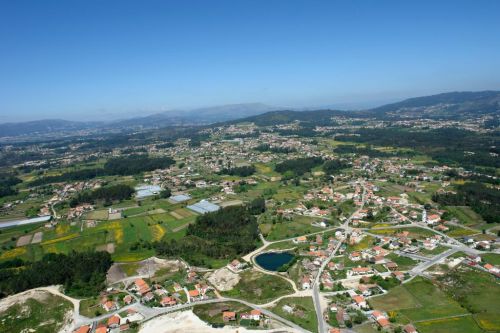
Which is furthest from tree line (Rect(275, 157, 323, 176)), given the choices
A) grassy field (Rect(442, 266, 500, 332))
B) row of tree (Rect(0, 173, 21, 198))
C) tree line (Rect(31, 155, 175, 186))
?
row of tree (Rect(0, 173, 21, 198))

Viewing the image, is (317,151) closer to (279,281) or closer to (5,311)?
(279,281)

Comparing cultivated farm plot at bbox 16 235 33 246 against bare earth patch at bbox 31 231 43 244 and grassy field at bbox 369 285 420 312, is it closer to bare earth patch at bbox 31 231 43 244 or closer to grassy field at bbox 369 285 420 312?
bare earth patch at bbox 31 231 43 244

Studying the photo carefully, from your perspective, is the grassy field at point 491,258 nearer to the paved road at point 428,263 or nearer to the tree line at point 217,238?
the paved road at point 428,263

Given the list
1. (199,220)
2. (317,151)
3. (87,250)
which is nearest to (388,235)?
(199,220)

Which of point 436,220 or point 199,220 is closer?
point 436,220

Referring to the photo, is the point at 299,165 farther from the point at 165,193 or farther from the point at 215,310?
the point at 215,310

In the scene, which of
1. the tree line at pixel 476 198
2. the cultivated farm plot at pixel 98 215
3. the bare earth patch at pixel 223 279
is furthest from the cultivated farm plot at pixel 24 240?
the tree line at pixel 476 198

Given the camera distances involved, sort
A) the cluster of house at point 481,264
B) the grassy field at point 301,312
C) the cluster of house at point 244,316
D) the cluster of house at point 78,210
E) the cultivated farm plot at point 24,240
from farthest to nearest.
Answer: the cluster of house at point 78,210 < the cultivated farm plot at point 24,240 < the cluster of house at point 481,264 < the cluster of house at point 244,316 < the grassy field at point 301,312
